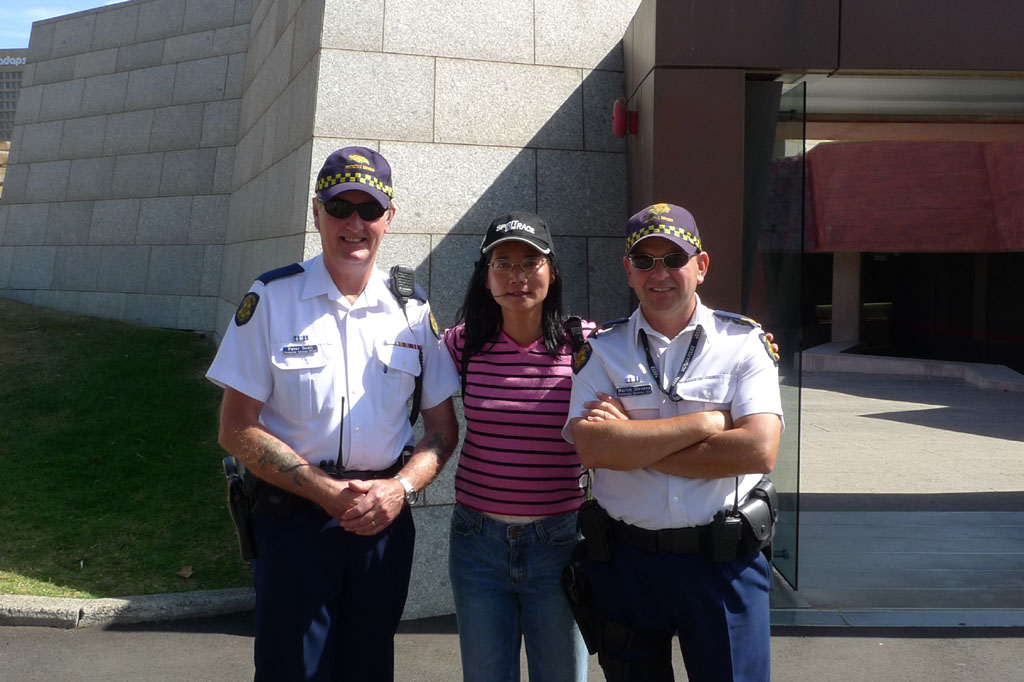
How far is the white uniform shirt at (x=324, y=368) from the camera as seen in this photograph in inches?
109

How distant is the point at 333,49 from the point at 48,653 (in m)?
3.61

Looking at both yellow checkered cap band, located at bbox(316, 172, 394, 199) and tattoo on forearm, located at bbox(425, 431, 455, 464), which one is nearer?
yellow checkered cap band, located at bbox(316, 172, 394, 199)

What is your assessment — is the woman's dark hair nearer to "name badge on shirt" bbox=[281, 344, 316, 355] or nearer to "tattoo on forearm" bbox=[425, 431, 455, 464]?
"tattoo on forearm" bbox=[425, 431, 455, 464]

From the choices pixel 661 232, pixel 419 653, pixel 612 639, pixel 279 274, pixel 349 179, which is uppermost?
pixel 349 179

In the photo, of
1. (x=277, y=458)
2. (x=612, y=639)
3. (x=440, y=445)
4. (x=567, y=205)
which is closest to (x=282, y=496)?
(x=277, y=458)

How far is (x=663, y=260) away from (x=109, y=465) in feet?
19.4

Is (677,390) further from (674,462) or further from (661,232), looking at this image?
(661,232)

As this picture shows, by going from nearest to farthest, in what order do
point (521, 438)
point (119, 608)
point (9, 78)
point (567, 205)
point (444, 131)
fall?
point (521, 438) → point (119, 608) → point (444, 131) → point (567, 205) → point (9, 78)

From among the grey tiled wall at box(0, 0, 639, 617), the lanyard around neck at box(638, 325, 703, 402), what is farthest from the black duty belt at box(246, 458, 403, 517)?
the grey tiled wall at box(0, 0, 639, 617)

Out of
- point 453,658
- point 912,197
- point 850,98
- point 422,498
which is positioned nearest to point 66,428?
point 422,498

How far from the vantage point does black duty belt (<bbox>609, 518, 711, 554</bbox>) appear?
2.63 m

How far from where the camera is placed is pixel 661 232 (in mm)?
2701

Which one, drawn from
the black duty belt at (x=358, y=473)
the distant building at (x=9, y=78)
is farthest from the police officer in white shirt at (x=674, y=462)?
the distant building at (x=9, y=78)

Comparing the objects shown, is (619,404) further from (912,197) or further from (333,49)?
(912,197)
